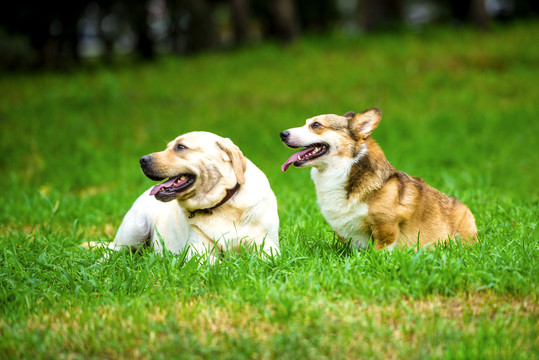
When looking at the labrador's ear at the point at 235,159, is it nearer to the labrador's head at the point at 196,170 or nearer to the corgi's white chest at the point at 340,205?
the labrador's head at the point at 196,170

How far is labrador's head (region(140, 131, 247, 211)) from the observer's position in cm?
442

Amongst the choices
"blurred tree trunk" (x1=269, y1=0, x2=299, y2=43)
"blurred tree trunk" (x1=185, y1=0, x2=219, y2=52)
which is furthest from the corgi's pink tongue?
"blurred tree trunk" (x1=185, y1=0, x2=219, y2=52)

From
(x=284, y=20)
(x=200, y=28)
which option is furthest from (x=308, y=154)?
(x=200, y=28)

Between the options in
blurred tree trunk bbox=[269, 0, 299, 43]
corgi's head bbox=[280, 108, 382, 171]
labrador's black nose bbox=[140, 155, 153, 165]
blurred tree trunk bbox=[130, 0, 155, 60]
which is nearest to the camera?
labrador's black nose bbox=[140, 155, 153, 165]

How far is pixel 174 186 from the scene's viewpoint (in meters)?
4.47

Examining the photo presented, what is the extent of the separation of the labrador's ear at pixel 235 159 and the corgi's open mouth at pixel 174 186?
13.3 inches

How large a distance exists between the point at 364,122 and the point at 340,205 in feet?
2.39

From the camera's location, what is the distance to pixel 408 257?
4176mm

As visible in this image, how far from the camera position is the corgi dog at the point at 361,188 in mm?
4508

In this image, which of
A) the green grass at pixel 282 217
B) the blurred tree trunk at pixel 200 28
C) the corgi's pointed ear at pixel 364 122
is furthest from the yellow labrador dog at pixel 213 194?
the blurred tree trunk at pixel 200 28

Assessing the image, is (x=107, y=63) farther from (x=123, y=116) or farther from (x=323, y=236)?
(x=323, y=236)

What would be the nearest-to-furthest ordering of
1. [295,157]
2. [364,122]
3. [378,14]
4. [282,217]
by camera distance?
[295,157]
[364,122]
[282,217]
[378,14]

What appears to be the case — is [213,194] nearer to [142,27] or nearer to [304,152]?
[304,152]

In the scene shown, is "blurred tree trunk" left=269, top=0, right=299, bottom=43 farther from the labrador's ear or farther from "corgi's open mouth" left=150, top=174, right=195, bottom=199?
"corgi's open mouth" left=150, top=174, right=195, bottom=199
